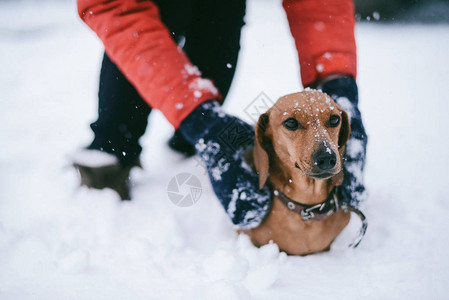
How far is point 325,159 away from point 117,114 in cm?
82

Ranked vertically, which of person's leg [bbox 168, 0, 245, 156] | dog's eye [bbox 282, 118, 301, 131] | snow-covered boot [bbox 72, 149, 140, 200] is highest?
person's leg [bbox 168, 0, 245, 156]

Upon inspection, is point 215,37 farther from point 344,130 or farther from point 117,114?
point 344,130

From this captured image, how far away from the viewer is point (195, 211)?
135cm

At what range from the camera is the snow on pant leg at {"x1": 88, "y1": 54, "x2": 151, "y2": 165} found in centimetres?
126

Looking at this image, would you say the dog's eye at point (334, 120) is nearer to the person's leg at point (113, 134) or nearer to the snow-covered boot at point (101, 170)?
the person's leg at point (113, 134)

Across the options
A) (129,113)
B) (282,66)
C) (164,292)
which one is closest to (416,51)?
(282,66)

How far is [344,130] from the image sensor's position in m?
1.05

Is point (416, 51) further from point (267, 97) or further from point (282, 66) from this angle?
point (267, 97)

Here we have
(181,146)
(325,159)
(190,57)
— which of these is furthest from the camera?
(181,146)

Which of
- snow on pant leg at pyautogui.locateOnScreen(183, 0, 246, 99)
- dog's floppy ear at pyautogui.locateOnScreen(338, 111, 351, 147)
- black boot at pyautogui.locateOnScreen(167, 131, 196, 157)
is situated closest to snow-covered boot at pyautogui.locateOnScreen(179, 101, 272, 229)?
dog's floppy ear at pyautogui.locateOnScreen(338, 111, 351, 147)

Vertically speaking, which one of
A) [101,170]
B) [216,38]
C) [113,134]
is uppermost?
[216,38]

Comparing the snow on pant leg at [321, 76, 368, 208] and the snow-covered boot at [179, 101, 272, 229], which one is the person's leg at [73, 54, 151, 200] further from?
the snow on pant leg at [321, 76, 368, 208]

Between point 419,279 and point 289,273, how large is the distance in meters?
0.38

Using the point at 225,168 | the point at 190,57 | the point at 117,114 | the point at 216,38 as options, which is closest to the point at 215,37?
the point at 216,38
